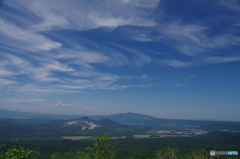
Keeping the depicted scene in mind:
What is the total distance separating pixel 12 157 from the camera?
14.5 m

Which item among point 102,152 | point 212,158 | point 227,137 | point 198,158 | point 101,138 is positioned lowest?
point 227,137

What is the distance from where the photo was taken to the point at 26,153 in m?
15.0

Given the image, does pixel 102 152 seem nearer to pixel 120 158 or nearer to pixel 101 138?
pixel 101 138

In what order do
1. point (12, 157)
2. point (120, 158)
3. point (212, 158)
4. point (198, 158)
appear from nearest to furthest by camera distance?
point (12, 157) → point (212, 158) → point (198, 158) → point (120, 158)

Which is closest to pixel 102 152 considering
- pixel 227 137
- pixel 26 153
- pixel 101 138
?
pixel 101 138

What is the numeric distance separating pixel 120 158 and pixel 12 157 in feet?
299

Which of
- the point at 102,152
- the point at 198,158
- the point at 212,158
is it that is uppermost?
the point at 102,152

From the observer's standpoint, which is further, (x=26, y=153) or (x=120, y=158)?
(x=120, y=158)

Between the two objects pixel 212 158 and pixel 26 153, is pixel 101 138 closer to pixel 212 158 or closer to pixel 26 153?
pixel 26 153

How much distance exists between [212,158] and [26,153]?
32.4 m

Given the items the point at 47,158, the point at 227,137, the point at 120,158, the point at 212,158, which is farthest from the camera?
the point at 227,137

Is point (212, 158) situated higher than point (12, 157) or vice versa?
point (12, 157)

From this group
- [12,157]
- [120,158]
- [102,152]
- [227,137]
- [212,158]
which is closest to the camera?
[12,157]

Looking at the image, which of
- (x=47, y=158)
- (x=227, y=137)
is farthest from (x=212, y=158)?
(x=227, y=137)
